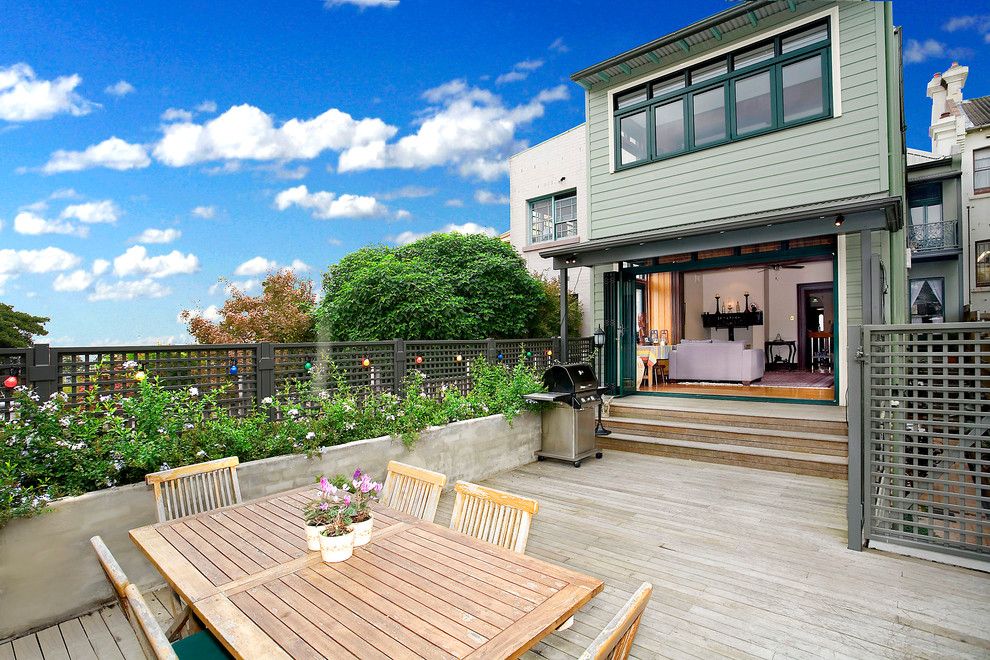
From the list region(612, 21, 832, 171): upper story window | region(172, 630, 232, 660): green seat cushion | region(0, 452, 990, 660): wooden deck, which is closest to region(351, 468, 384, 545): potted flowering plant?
region(172, 630, 232, 660): green seat cushion

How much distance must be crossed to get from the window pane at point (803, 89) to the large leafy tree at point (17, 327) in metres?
19.8

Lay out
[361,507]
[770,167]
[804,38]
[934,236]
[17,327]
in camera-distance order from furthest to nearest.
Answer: [17,327] < [934,236] < [770,167] < [804,38] < [361,507]

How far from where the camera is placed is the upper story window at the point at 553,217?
12.7 m

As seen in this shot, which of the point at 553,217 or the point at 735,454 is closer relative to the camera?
the point at 735,454

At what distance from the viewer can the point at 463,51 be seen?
14109mm

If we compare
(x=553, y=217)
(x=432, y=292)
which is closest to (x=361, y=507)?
(x=432, y=292)

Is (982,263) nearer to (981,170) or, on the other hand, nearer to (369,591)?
(981,170)

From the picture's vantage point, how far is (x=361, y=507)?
83.1 inches

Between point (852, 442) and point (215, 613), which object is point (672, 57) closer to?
point (852, 442)

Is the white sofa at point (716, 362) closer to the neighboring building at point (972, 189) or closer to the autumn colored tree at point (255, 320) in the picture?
the autumn colored tree at point (255, 320)

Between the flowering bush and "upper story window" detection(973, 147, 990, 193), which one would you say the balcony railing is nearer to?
"upper story window" detection(973, 147, 990, 193)

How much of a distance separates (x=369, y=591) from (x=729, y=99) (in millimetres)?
8078

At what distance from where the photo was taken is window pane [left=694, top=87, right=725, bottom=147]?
7512 millimetres

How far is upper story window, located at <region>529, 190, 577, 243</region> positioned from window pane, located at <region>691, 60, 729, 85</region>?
200 inches
